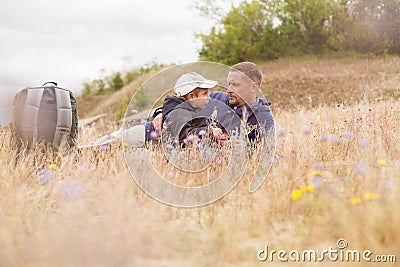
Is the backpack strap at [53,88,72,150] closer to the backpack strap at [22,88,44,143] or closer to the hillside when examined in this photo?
the backpack strap at [22,88,44,143]

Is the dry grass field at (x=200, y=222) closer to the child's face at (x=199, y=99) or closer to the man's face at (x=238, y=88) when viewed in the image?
the child's face at (x=199, y=99)

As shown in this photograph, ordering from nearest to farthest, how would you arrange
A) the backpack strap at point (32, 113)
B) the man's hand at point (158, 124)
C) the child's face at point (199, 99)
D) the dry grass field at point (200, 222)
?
the dry grass field at point (200, 222) → the backpack strap at point (32, 113) → the child's face at point (199, 99) → the man's hand at point (158, 124)

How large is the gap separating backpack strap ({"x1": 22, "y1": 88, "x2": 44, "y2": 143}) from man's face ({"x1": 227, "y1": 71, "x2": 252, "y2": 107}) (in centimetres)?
178

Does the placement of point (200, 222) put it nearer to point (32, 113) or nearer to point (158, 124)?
point (158, 124)

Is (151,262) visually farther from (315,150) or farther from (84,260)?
(315,150)

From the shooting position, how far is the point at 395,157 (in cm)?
352

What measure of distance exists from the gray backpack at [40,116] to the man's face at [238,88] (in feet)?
5.14

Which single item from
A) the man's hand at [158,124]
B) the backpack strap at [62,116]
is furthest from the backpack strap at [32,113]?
the man's hand at [158,124]

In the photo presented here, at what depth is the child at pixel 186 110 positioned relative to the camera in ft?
13.1

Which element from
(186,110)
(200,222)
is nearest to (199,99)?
(186,110)

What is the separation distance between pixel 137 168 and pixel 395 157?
2103 mm

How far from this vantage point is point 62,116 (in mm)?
3830

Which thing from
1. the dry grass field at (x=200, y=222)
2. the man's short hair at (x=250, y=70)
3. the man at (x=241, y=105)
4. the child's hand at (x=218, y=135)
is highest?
the man's short hair at (x=250, y=70)

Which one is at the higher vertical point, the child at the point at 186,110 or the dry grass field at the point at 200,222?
the child at the point at 186,110
